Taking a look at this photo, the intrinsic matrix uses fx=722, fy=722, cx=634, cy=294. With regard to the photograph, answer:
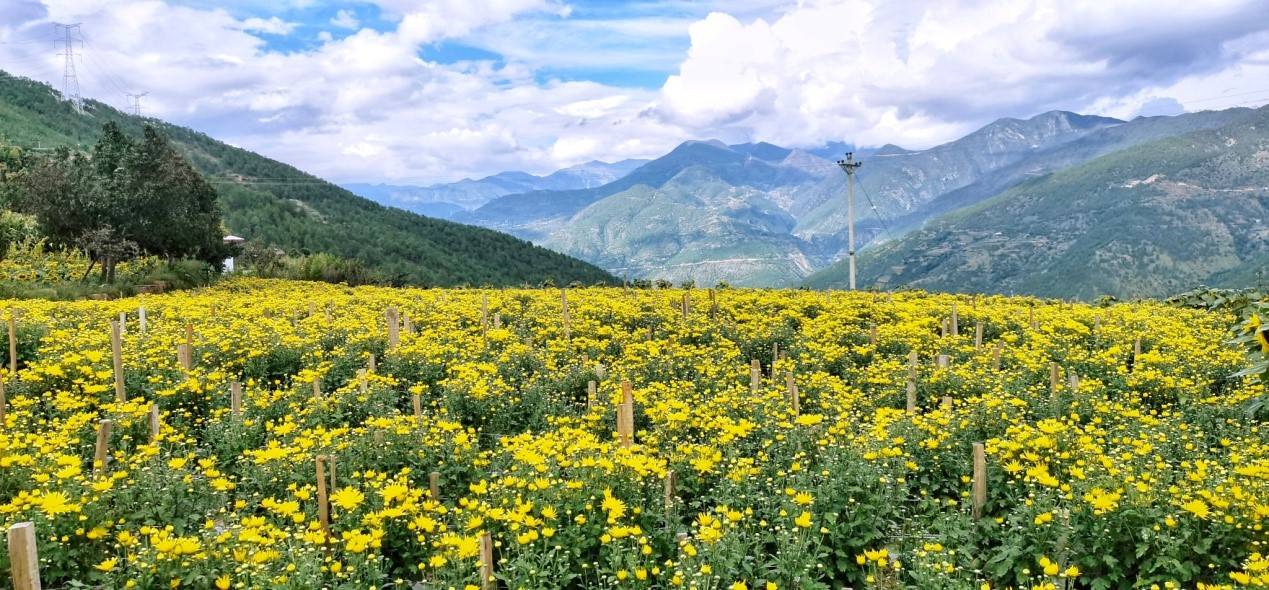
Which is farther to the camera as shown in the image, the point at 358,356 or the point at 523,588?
the point at 358,356

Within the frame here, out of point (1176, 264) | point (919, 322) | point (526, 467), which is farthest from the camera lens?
point (1176, 264)

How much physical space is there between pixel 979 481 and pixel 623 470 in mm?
3152

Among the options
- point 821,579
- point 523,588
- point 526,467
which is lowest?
point 821,579

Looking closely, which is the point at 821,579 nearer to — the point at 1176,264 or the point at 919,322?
the point at 919,322

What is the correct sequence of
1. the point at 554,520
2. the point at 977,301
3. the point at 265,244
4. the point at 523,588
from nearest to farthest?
the point at 523,588, the point at 554,520, the point at 977,301, the point at 265,244

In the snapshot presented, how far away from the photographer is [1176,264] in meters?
167

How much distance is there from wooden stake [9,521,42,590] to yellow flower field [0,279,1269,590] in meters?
0.53

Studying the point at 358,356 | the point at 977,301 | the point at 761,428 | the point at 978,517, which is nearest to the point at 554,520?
the point at 761,428

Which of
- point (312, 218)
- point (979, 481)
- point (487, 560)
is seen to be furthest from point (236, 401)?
point (312, 218)

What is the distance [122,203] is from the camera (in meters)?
26.5

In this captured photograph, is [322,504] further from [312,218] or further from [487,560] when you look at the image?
[312,218]

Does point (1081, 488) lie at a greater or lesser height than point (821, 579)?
greater

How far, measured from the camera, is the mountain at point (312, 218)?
73188 mm

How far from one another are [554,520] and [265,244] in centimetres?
6982
